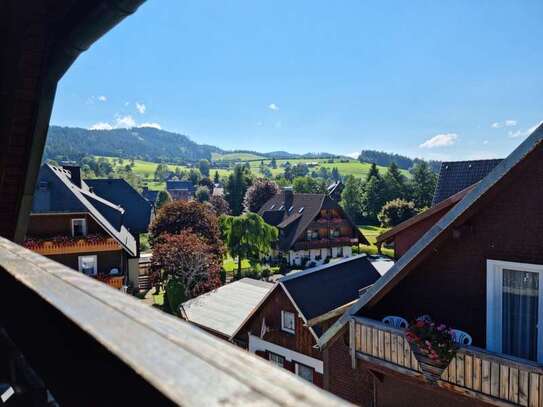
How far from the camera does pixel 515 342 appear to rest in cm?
631

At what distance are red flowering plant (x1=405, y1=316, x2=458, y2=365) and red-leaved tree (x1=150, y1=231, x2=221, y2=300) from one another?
60.3 feet

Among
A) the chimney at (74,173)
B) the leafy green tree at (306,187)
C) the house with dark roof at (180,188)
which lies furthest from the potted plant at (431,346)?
the house with dark roof at (180,188)

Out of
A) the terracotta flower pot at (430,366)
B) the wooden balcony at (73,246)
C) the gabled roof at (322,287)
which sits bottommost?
the gabled roof at (322,287)

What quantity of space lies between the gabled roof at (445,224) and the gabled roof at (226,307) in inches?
351

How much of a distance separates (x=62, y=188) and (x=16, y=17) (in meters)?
21.4

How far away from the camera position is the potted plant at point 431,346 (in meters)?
6.31

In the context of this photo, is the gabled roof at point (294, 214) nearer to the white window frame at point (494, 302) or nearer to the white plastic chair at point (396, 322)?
the white plastic chair at point (396, 322)

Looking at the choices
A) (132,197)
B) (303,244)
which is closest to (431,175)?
(303,244)

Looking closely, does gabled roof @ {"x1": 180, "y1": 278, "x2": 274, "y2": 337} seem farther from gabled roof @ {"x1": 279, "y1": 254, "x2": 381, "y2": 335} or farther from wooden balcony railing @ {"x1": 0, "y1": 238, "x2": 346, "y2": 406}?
wooden balcony railing @ {"x1": 0, "y1": 238, "x2": 346, "y2": 406}

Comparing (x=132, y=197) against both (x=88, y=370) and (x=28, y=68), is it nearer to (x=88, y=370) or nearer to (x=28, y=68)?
(x=28, y=68)

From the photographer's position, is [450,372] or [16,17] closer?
[16,17]

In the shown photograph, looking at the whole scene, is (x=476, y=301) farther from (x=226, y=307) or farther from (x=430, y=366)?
(x=226, y=307)

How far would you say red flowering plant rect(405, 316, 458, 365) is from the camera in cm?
630

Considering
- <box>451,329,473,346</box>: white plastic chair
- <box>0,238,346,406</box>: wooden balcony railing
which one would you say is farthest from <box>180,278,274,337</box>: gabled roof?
<box>0,238,346,406</box>: wooden balcony railing
